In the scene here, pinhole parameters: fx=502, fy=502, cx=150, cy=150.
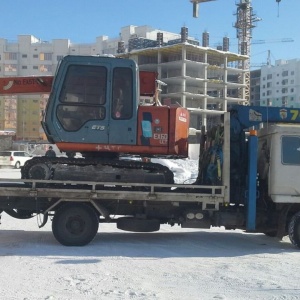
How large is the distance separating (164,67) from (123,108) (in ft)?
288

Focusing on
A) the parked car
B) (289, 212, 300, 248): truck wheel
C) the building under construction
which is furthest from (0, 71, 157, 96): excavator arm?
the building under construction

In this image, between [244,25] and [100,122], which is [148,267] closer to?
[100,122]

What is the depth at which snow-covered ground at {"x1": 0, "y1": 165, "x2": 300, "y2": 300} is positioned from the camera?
260 inches

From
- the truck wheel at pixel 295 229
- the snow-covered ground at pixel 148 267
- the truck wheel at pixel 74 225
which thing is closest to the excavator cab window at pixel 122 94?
the truck wheel at pixel 74 225

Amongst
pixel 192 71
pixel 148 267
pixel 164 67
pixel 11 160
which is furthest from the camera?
pixel 192 71

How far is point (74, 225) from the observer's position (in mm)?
9719

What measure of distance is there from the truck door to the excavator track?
1.68 feet

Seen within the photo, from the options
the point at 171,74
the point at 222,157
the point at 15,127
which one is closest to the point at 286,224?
the point at 222,157

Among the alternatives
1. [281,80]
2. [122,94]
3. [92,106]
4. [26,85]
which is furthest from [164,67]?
[92,106]

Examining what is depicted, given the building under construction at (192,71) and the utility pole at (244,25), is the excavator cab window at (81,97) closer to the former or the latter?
the building under construction at (192,71)

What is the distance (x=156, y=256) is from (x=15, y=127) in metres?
106

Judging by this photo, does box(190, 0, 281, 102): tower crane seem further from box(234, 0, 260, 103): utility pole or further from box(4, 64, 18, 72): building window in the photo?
box(4, 64, 18, 72): building window

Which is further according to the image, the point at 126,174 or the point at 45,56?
the point at 45,56

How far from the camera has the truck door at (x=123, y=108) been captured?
9.83 m
